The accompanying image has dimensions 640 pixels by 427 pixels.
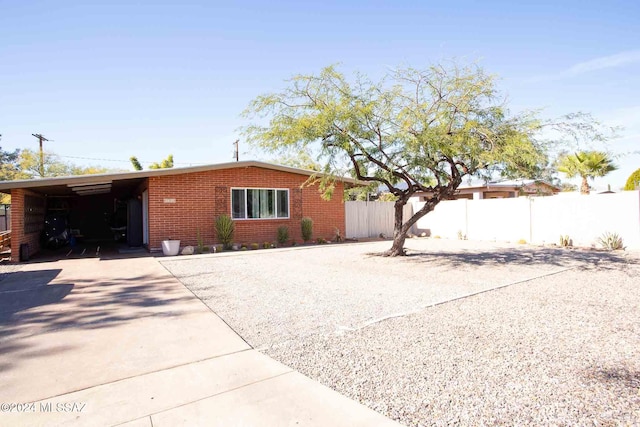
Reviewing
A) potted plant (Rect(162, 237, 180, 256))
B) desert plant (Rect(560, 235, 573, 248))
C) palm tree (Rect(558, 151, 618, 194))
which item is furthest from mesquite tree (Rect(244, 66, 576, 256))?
palm tree (Rect(558, 151, 618, 194))

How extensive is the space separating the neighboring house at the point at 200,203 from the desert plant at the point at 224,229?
301 millimetres

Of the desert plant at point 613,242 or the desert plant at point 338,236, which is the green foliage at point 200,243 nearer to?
the desert plant at point 338,236

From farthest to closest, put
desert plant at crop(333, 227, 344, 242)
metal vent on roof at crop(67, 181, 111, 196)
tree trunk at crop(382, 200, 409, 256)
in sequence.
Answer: desert plant at crop(333, 227, 344, 242)
metal vent on roof at crop(67, 181, 111, 196)
tree trunk at crop(382, 200, 409, 256)

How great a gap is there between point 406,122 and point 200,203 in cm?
780

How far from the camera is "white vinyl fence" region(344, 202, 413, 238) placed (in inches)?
654

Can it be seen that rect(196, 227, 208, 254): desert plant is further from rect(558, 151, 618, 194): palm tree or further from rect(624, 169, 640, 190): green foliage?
rect(624, 169, 640, 190): green foliage

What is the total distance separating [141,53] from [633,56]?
14.4 metres

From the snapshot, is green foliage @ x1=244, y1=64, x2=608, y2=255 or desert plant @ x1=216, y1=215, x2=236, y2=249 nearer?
green foliage @ x1=244, y1=64, x2=608, y2=255

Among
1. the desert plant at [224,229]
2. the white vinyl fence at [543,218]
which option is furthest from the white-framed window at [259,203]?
the white vinyl fence at [543,218]

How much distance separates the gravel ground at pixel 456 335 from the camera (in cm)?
253

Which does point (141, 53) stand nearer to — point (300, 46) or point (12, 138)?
point (300, 46)

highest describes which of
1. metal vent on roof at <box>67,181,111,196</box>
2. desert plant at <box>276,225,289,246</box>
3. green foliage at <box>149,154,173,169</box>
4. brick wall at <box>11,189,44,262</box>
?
green foliage at <box>149,154,173,169</box>

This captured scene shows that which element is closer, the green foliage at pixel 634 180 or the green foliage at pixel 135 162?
the green foliage at pixel 634 180

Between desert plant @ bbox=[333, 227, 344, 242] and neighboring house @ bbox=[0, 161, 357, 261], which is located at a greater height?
neighboring house @ bbox=[0, 161, 357, 261]
